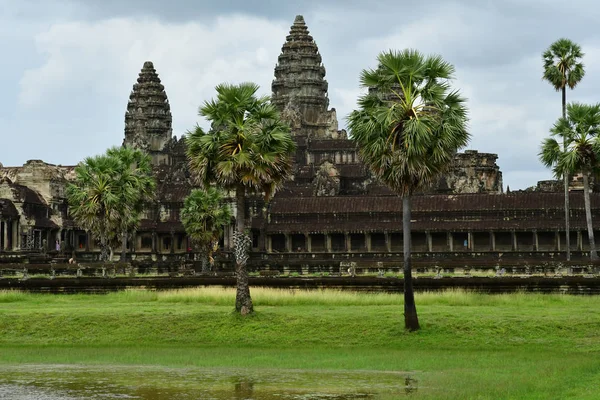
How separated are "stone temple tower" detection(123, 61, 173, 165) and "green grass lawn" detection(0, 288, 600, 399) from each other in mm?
→ 95646

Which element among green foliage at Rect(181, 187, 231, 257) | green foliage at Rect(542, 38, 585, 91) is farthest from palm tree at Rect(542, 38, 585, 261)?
green foliage at Rect(181, 187, 231, 257)

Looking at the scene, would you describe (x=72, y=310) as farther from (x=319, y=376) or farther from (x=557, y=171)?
(x=557, y=171)

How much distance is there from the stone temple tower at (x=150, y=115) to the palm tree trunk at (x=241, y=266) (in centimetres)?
9772

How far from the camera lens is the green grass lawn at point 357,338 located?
2294cm

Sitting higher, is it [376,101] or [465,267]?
[376,101]

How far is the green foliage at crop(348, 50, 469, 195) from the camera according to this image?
30312mm

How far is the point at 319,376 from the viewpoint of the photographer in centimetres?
2312

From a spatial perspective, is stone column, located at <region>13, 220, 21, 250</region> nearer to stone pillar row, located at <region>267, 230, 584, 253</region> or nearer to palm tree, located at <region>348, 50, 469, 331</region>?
stone pillar row, located at <region>267, 230, 584, 253</region>

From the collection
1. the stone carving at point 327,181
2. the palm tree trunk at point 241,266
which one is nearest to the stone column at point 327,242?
the stone carving at point 327,181

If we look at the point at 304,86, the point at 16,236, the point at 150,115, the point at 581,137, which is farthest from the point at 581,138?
the point at 150,115

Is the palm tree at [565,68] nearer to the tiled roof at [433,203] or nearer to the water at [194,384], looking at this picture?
the tiled roof at [433,203]

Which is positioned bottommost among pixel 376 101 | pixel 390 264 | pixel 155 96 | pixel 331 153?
pixel 390 264

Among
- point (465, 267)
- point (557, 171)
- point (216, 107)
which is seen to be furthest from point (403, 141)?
point (557, 171)

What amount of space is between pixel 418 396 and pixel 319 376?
12.2ft
